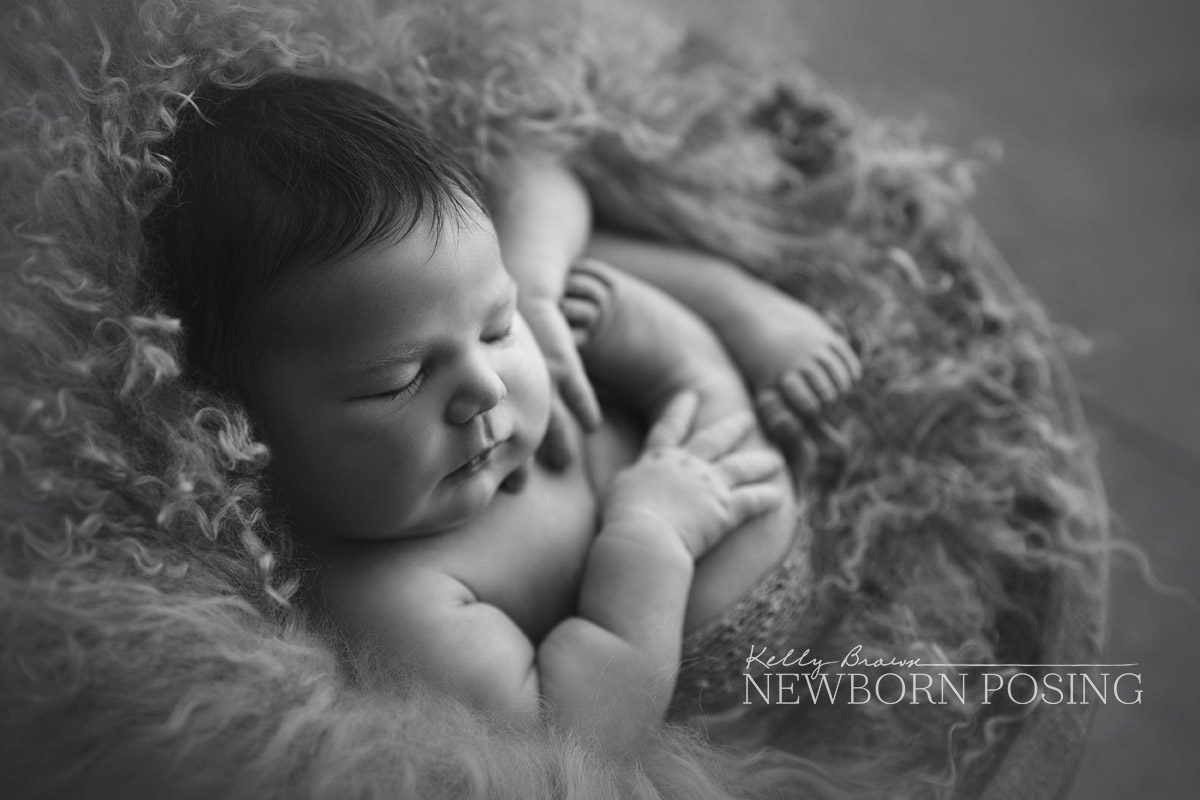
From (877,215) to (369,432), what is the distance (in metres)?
0.61

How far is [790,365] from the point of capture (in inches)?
35.9

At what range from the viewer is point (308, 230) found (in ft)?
1.96

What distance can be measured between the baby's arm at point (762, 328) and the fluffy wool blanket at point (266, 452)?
1.3 inches

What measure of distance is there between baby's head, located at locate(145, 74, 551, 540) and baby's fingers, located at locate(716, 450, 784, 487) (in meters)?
0.22

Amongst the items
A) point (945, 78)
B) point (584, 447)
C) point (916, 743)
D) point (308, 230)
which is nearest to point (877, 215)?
point (584, 447)

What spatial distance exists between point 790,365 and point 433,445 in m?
0.38

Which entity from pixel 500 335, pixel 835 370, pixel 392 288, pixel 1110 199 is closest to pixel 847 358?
pixel 835 370

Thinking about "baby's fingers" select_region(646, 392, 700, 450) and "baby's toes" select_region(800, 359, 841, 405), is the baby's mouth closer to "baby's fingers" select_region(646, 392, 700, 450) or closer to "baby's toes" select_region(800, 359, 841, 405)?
"baby's fingers" select_region(646, 392, 700, 450)

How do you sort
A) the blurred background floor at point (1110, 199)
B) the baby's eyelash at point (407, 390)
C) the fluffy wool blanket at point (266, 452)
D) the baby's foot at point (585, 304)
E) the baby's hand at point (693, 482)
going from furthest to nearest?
the blurred background floor at point (1110, 199), the baby's foot at point (585, 304), the baby's hand at point (693, 482), the baby's eyelash at point (407, 390), the fluffy wool blanket at point (266, 452)

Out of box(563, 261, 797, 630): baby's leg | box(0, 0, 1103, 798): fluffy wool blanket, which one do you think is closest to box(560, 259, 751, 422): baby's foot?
box(563, 261, 797, 630): baby's leg

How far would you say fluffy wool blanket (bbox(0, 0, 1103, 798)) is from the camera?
0.54 m

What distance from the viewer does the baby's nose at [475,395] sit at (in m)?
0.66

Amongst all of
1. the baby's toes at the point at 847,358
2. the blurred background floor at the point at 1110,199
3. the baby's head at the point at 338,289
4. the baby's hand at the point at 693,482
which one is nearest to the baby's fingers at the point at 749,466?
the baby's hand at the point at 693,482

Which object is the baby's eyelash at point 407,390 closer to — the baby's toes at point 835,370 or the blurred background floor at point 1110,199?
the baby's toes at point 835,370
